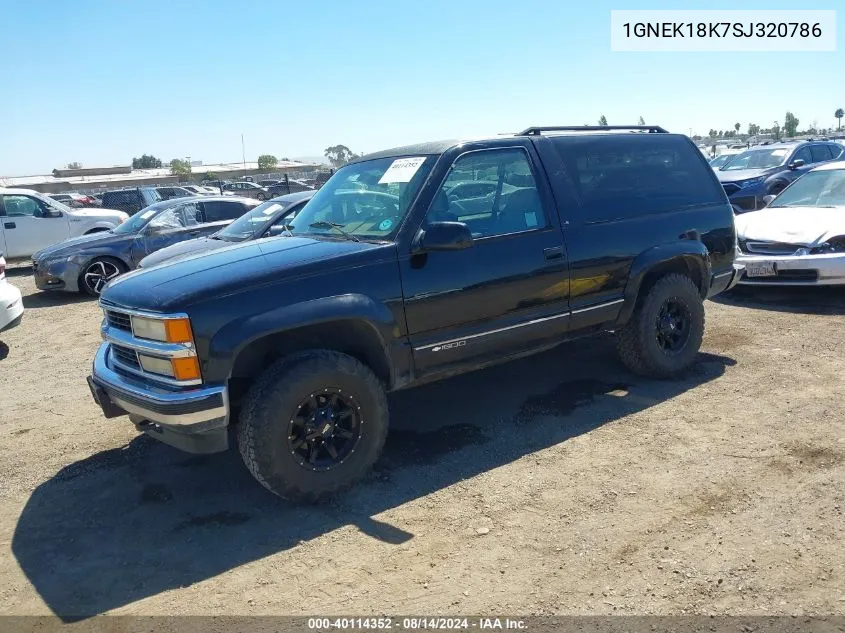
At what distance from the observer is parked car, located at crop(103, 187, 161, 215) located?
2045 cm

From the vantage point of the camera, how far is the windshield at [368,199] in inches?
166

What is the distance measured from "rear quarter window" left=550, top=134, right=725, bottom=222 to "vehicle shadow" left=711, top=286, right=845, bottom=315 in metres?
2.62

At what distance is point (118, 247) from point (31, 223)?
4.64 metres

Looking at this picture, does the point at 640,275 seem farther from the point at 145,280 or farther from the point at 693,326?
the point at 145,280

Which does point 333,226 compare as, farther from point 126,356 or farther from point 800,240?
point 800,240

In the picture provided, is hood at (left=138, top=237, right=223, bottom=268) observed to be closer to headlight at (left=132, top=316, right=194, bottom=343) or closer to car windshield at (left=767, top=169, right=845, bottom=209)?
headlight at (left=132, top=316, right=194, bottom=343)

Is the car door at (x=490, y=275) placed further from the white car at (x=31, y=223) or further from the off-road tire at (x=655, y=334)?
the white car at (x=31, y=223)

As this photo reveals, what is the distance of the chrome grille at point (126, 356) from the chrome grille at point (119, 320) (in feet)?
0.39

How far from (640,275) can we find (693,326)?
0.82 meters

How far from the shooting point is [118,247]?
10.8 meters

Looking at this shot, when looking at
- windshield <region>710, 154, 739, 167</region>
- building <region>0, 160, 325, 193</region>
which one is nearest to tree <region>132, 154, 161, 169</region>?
building <region>0, 160, 325, 193</region>

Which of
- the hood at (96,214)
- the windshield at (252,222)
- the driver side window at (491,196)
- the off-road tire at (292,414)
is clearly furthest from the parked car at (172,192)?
the off-road tire at (292,414)

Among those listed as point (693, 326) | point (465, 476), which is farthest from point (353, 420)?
point (693, 326)

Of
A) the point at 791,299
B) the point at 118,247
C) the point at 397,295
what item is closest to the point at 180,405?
the point at 397,295
